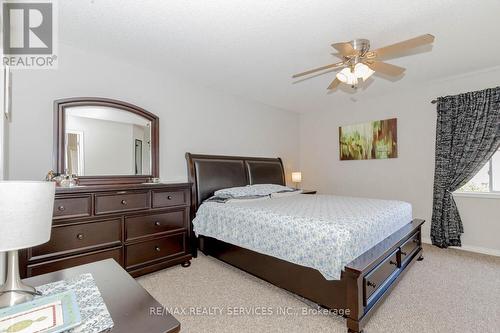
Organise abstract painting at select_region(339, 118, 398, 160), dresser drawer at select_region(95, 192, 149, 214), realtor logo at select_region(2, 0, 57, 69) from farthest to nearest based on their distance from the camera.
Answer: abstract painting at select_region(339, 118, 398, 160) < dresser drawer at select_region(95, 192, 149, 214) < realtor logo at select_region(2, 0, 57, 69)

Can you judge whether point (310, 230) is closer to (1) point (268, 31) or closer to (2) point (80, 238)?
(1) point (268, 31)

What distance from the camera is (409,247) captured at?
2633 millimetres

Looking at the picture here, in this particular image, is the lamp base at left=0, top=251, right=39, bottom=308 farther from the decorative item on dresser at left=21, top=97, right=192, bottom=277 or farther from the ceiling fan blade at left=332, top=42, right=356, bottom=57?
the ceiling fan blade at left=332, top=42, right=356, bottom=57

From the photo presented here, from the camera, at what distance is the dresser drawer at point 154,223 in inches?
96.2

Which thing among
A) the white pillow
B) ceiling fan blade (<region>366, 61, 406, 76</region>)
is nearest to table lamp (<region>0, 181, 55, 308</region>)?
the white pillow

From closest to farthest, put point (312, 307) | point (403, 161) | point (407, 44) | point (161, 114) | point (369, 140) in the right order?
1. point (407, 44)
2. point (312, 307)
3. point (161, 114)
4. point (403, 161)
5. point (369, 140)

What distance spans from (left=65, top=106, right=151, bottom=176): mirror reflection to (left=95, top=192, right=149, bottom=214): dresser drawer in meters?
0.57

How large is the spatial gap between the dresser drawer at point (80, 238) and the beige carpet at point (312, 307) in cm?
61

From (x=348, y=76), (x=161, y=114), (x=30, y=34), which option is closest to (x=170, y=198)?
(x=161, y=114)

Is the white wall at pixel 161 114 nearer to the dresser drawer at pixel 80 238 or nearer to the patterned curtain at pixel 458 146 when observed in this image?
the dresser drawer at pixel 80 238

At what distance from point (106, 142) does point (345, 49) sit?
2740 millimetres

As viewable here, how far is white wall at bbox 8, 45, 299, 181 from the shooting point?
7.57 ft

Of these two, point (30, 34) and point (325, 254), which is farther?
point (30, 34)

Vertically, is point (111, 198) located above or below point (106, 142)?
below
